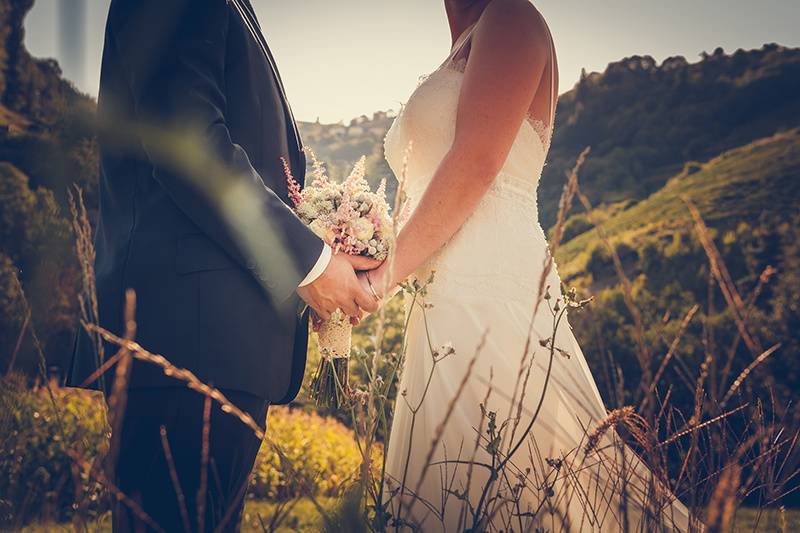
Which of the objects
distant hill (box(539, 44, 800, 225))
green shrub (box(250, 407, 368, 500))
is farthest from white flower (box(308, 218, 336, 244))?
distant hill (box(539, 44, 800, 225))

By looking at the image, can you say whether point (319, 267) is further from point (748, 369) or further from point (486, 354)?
point (748, 369)

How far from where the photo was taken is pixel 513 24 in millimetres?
2355

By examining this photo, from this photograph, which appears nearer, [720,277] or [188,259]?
[720,277]

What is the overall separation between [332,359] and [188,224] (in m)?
0.83

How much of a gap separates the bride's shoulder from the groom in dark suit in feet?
2.85

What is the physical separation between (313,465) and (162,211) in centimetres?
465

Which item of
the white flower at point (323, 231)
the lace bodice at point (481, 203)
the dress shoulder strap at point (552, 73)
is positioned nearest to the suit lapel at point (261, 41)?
the white flower at point (323, 231)

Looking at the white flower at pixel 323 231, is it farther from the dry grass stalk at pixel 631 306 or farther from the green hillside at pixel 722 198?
the green hillside at pixel 722 198

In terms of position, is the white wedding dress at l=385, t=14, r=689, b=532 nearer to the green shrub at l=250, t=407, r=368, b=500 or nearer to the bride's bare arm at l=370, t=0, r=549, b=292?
the bride's bare arm at l=370, t=0, r=549, b=292

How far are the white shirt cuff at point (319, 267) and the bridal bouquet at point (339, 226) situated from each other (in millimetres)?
194

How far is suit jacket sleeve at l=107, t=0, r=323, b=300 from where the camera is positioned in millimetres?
1913

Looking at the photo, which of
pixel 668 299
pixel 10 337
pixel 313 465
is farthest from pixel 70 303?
pixel 668 299

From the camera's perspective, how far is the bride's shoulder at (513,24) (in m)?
2.35

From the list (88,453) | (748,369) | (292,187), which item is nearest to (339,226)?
(292,187)
